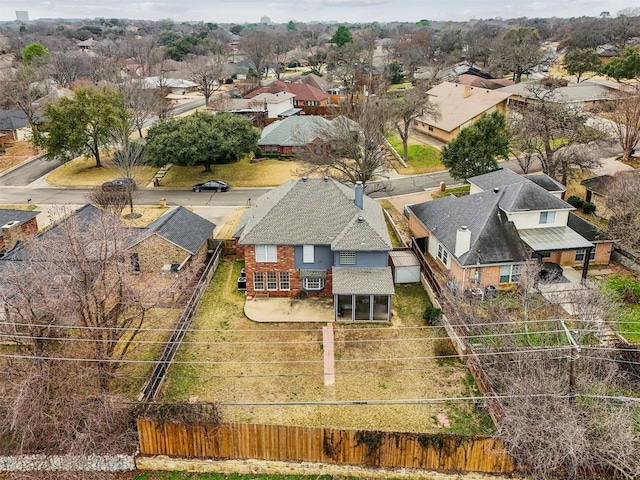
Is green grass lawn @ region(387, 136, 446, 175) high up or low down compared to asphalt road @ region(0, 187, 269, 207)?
up

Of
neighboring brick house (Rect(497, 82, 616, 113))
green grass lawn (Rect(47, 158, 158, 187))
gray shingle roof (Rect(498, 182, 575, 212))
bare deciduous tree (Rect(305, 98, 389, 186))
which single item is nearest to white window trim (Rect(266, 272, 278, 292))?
gray shingle roof (Rect(498, 182, 575, 212))

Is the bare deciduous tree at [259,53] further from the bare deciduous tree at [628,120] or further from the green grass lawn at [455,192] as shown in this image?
the bare deciduous tree at [628,120]

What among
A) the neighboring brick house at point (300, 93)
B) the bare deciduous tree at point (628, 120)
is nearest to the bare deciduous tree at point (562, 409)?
the bare deciduous tree at point (628, 120)

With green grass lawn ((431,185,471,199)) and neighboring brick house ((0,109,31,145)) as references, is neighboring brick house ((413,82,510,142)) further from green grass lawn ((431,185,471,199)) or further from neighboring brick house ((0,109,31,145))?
neighboring brick house ((0,109,31,145))

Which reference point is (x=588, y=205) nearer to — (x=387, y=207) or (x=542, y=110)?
(x=542, y=110)

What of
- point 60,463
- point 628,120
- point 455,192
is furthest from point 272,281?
point 628,120

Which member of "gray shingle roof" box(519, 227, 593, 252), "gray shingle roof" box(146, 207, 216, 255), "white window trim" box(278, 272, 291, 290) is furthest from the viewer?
"gray shingle roof" box(146, 207, 216, 255)

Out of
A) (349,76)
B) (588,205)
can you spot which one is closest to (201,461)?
(588,205)
